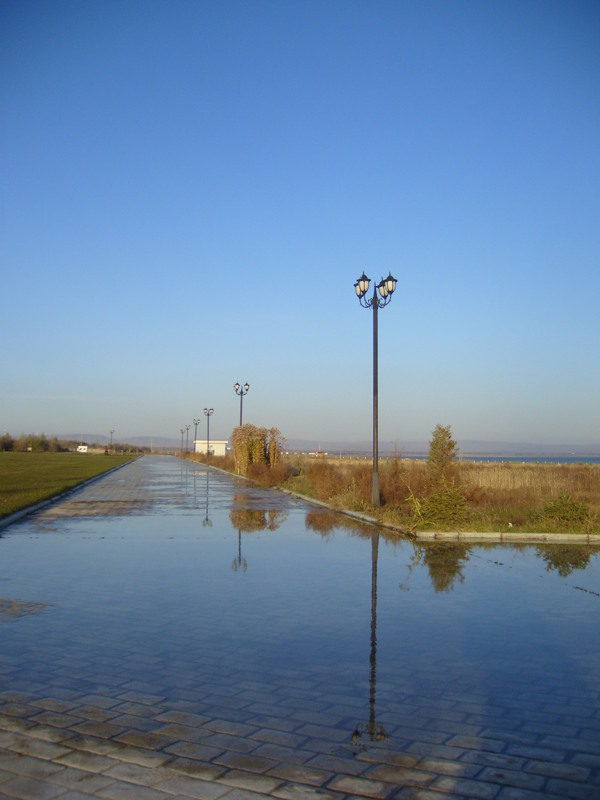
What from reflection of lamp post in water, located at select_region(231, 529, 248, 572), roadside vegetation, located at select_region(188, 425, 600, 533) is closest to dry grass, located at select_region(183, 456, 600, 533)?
roadside vegetation, located at select_region(188, 425, 600, 533)

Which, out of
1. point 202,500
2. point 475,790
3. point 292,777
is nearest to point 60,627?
point 292,777

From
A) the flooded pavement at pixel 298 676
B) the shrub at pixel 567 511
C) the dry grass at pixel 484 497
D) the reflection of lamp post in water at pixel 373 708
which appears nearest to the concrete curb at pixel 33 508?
the flooded pavement at pixel 298 676

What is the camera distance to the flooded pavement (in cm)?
407

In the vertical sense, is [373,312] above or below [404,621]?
above

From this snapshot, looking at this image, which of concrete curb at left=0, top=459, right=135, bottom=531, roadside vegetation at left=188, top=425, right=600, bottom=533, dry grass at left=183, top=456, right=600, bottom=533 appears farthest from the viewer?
concrete curb at left=0, top=459, right=135, bottom=531

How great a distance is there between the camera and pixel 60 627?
24.3 ft

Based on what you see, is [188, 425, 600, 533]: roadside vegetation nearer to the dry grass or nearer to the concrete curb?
the dry grass

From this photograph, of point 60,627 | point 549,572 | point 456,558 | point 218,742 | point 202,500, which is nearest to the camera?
point 218,742

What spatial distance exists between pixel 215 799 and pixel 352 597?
17.8ft

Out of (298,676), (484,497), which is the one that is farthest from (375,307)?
(298,676)

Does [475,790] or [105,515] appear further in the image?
[105,515]

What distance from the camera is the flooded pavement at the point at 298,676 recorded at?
13.4ft

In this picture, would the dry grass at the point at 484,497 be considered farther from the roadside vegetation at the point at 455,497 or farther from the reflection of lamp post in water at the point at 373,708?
the reflection of lamp post in water at the point at 373,708

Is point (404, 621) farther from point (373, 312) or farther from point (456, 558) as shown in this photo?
point (373, 312)
